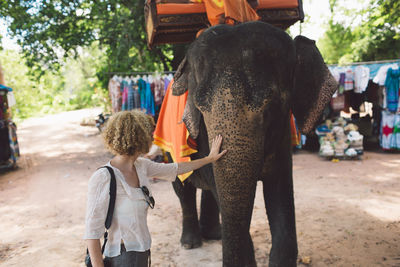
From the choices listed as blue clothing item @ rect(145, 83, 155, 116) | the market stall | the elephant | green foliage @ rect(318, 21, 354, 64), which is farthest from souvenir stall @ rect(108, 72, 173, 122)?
green foliage @ rect(318, 21, 354, 64)

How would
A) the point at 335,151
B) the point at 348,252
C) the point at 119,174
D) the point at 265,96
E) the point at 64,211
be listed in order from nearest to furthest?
the point at 119,174 < the point at 265,96 < the point at 348,252 < the point at 64,211 < the point at 335,151

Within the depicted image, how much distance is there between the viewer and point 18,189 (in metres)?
7.00

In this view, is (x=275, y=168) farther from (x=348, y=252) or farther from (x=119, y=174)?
(x=348, y=252)

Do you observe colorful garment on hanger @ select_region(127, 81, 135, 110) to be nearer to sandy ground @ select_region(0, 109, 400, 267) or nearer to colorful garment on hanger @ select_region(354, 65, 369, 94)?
sandy ground @ select_region(0, 109, 400, 267)

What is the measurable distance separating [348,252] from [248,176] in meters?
2.17

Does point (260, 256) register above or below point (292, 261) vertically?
below

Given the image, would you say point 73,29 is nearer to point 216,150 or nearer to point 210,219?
point 210,219

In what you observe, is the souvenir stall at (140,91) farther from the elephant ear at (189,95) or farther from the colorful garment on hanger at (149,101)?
the elephant ear at (189,95)

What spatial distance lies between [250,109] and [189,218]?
7.41 ft

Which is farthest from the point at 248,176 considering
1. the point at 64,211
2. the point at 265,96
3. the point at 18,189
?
the point at 18,189

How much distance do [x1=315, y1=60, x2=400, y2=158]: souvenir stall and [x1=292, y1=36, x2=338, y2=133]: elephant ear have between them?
650 cm

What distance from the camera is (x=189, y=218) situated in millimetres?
3980

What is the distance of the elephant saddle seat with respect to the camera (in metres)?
3.11

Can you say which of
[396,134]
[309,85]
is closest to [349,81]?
[396,134]
